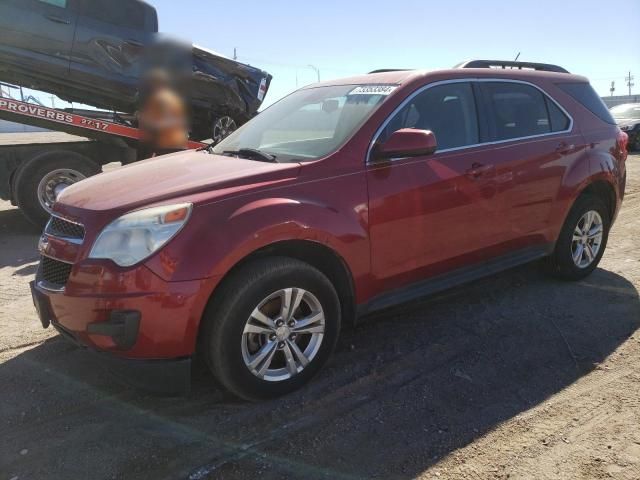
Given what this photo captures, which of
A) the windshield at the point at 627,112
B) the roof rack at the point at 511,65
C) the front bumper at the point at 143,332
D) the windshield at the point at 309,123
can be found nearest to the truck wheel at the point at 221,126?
the windshield at the point at 309,123

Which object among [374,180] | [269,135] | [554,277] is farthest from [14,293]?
[554,277]

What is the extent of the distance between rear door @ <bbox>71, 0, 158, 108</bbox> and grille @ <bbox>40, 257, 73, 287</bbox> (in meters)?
5.54

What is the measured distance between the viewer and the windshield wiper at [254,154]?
11.2 ft

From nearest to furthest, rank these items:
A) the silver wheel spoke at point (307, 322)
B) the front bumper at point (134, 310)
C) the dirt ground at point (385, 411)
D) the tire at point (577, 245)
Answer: the dirt ground at point (385, 411)
the front bumper at point (134, 310)
the silver wheel spoke at point (307, 322)
the tire at point (577, 245)

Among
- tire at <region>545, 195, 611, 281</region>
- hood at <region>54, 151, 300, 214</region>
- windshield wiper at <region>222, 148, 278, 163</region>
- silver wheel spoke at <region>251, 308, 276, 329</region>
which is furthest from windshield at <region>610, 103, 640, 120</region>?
silver wheel spoke at <region>251, 308, 276, 329</region>

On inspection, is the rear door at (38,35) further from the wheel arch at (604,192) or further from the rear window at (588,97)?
the wheel arch at (604,192)

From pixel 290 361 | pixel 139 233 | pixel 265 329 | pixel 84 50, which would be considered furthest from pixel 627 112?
pixel 139 233

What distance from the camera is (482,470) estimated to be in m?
2.53

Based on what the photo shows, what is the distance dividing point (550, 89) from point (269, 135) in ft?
8.02

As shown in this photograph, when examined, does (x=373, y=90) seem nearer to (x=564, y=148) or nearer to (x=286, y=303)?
(x=286, y=303)

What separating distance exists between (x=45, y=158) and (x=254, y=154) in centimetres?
481

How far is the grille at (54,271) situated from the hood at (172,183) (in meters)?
0.31

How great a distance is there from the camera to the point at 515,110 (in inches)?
170

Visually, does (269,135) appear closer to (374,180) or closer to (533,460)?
(374,180)
